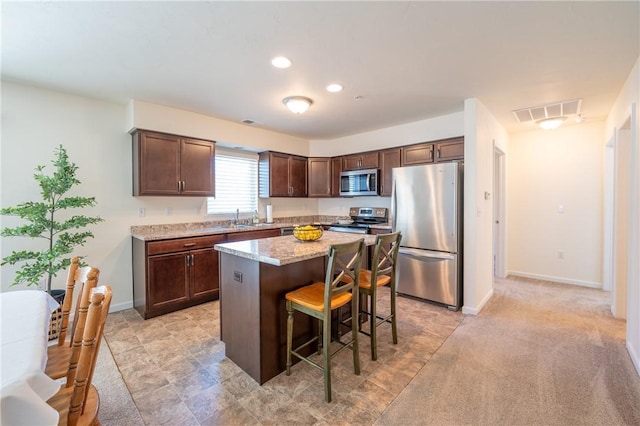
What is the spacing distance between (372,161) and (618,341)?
351cm

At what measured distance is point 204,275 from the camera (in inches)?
143

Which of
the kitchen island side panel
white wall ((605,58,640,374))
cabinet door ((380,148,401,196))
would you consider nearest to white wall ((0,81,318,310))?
the kitchen island side panel

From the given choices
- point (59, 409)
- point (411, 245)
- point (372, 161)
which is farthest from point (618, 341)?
point (59, 409)

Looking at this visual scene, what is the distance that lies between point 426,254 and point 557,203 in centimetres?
269

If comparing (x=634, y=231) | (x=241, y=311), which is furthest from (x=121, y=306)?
(x=634, y=231)

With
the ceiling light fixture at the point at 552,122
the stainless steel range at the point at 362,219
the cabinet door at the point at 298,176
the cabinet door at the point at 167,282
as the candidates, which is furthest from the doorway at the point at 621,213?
the cabinet door at the point at 167,282

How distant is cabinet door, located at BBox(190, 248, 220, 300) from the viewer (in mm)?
3543

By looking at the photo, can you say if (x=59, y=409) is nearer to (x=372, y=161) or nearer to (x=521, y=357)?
(x=521, y=357)

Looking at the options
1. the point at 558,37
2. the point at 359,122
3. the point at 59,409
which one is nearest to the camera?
the point at 59,409

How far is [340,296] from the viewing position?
210 cm

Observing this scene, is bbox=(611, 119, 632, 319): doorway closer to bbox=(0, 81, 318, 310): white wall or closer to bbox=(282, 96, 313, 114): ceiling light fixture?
bbox=(282, 96, 313, 114): ceiling light fixture

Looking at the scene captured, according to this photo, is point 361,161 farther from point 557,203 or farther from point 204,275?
point 557,203

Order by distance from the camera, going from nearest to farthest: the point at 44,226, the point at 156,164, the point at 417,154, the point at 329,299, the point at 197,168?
the point at 329,299 → the point at 44,226 → the point at 156,164 → the point at 197,168 → the point at 417,154

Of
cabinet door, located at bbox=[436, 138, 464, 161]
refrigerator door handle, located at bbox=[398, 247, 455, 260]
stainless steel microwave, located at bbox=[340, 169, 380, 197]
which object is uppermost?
cabinet door, located at bbox=[436, 138, 464, 161]
